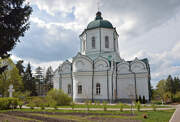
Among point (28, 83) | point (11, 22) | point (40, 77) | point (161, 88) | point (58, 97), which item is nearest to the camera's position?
point (11, 22)

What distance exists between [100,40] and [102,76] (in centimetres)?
681

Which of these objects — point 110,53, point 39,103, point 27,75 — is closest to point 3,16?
point 39,103

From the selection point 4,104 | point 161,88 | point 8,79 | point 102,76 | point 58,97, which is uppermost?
point 102,76

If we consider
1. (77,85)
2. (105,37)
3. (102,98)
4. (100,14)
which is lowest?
(102,98)

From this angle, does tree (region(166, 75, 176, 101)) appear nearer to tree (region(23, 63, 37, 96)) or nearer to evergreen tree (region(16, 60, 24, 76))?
tree (region(23, 63, 37, 96))

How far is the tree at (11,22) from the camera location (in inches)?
312

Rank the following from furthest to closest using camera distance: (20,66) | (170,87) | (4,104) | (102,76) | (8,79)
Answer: (20,66), (170,87), (8,79), (102,76), (4,104)

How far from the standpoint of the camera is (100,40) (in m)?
28.1

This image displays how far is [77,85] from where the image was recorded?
82.1ft

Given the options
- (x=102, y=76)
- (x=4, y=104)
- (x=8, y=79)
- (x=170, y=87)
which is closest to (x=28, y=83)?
(x=8, y=79)

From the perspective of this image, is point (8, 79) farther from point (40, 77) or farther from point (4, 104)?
point (40, 77)

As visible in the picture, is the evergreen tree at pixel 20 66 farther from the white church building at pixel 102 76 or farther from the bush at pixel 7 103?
the bush at pixel 7 103

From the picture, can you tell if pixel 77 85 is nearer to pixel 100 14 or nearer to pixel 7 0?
pixel 100 14

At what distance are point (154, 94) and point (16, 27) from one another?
26.9 meters
